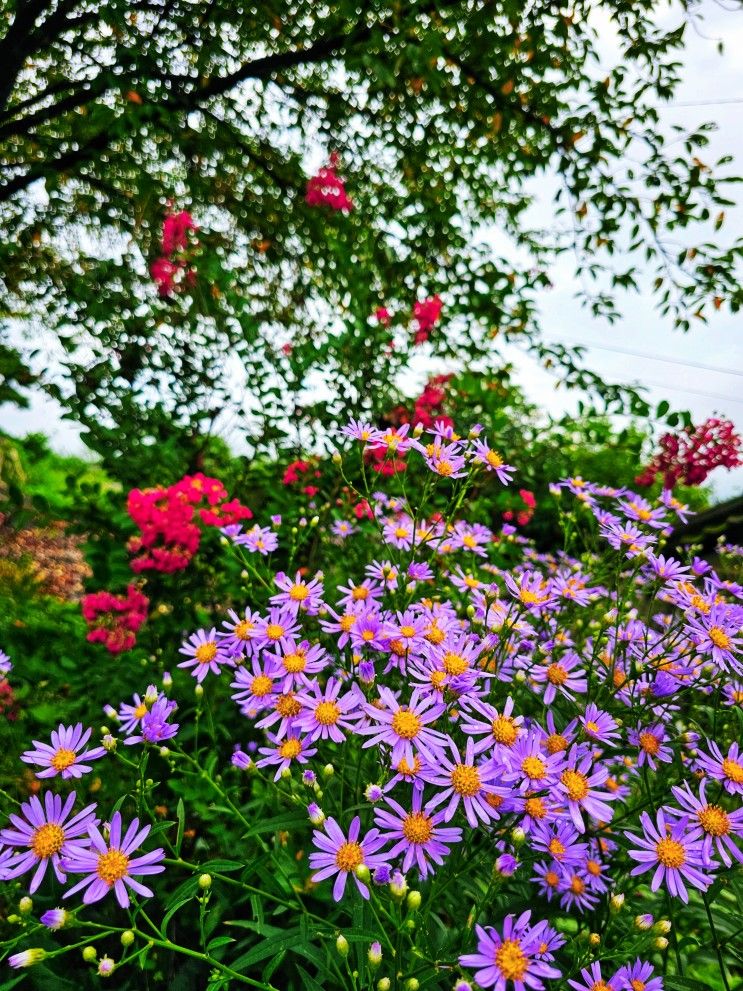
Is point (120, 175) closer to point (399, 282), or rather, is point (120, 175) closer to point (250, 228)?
point (250, 228)

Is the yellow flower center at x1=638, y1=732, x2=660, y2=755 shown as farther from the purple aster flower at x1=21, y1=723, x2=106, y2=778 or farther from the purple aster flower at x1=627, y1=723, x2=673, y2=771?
the purple aster flower at x1=21, y1=723, x2=106, y2=778

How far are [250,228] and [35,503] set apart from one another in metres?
4.24

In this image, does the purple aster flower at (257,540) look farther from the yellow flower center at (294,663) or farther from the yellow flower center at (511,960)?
the yellow flower center at (511,960)

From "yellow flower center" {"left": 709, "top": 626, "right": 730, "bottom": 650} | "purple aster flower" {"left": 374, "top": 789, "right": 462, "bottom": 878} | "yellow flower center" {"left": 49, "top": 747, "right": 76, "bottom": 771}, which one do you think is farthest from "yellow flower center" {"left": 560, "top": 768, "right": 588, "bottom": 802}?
"yellow flower center" {"left": 49, "top": 747, "right": 76, "bottom": 771}

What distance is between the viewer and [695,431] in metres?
2.93

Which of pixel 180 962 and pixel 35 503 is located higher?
pixel 35 503

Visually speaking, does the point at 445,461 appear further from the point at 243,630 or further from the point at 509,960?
the point at 509,960

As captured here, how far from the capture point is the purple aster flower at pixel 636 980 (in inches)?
37.7

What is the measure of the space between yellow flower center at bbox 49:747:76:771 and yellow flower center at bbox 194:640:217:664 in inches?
12.8

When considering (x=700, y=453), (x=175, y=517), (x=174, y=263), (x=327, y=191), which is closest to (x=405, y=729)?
(x=175, y=517)

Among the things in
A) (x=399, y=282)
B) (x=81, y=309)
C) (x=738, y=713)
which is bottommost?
(x=738, y=713)

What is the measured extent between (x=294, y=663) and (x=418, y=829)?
0.37 meters

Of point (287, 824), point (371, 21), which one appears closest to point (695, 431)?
point (287, 824)

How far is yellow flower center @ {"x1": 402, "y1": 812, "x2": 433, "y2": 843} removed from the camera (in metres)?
0.98
